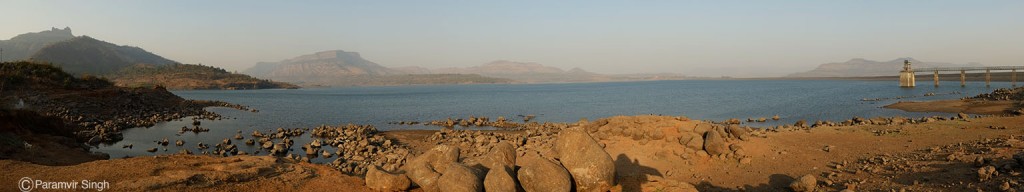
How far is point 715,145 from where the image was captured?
17891 millimetres

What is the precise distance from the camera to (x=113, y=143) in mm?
27906

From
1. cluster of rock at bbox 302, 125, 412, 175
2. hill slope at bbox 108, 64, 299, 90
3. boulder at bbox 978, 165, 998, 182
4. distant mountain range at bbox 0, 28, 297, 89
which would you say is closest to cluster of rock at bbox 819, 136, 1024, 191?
boulder at bbox 978, 165, 998, 182

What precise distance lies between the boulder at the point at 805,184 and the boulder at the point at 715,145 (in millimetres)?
4190

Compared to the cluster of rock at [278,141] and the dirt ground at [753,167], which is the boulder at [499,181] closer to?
the dirt ground at [753,167]

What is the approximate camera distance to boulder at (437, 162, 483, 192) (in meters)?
9.89

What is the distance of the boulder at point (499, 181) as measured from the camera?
996 centimetres

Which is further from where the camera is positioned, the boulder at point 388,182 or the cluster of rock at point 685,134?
the cluster of rock at point 685,134

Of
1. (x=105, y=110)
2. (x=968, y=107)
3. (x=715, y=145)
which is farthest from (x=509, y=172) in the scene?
(x=968, y=107)

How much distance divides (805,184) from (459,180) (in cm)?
979

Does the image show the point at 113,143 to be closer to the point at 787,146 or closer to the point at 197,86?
the point at 787,146

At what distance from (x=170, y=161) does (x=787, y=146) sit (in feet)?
69.5

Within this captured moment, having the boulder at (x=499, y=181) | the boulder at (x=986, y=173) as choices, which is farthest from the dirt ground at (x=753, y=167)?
the boulder at (x=499, y=181)

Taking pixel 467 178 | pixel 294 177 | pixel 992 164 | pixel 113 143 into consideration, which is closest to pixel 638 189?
pixel 467 178

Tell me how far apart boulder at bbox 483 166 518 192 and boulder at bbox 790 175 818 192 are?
8560 mm
